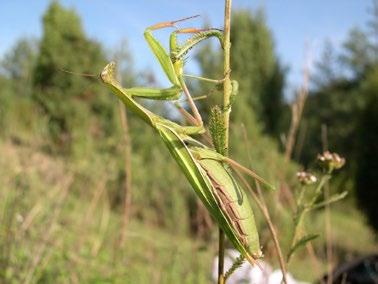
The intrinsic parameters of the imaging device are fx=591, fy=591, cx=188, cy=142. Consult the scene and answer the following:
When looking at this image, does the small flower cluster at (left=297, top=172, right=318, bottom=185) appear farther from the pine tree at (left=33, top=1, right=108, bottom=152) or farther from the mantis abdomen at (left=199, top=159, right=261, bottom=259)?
the pine tree at (left=33, top=1, right=108, bottom=152)

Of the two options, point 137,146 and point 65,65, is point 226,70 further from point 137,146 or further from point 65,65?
point 65,65

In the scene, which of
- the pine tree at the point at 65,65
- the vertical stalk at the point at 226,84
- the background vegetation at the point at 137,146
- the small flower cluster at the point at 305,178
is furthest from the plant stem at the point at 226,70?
the pine tree at the point at 65,65

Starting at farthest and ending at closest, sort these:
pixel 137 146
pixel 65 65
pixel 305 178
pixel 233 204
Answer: pixel 65 65, pixel 137 146, pixel 305 178, pixel 233 204

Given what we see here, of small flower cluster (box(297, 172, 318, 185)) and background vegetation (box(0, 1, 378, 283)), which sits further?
background vegetation (box(0, 1, 378, 283))

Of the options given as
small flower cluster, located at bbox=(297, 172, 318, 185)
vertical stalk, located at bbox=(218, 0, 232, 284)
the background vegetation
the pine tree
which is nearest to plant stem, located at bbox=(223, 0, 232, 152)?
vertical stalk, located at bbox=(218, 0, 232, 284)

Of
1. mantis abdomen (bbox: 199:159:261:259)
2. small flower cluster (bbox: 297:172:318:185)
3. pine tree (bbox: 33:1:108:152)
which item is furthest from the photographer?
pine tree (bbox: 33:1:108:152)

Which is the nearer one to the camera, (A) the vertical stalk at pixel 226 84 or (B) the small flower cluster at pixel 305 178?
(A) the vertical stalk at pixel 226 84

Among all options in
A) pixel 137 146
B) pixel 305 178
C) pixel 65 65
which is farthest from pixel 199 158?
pixel 65 65

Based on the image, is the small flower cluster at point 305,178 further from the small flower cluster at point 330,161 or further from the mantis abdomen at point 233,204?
the mantis abdomen at point 233,204
